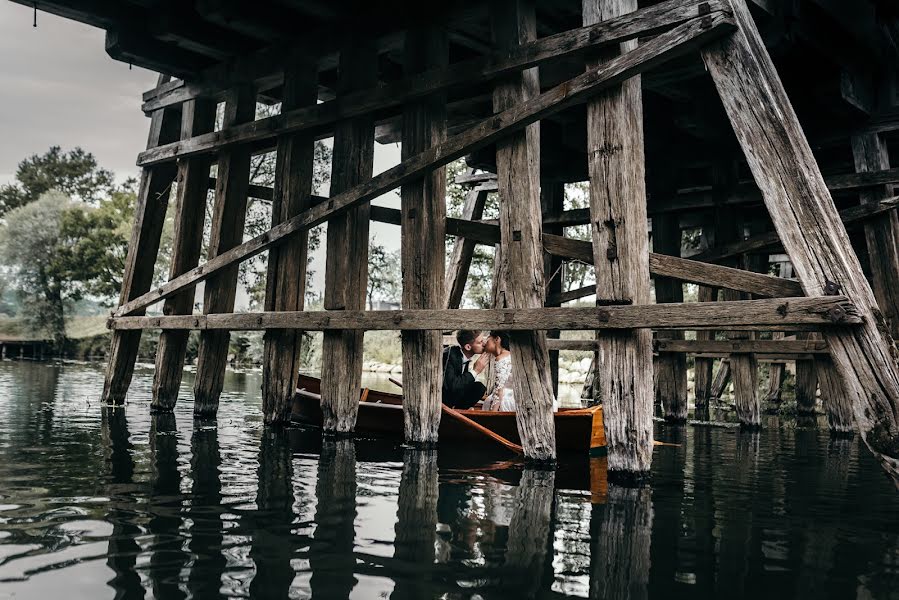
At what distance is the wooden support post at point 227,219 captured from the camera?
32.5 feet

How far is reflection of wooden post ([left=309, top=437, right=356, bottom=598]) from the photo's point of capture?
3.60 m

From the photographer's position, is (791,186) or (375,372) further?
(375,372)

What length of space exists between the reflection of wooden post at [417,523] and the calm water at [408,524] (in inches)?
0.7

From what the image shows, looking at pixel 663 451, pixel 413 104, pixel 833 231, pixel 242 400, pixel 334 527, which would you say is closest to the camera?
pixel 334 527

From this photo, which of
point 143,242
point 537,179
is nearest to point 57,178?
point 143,242

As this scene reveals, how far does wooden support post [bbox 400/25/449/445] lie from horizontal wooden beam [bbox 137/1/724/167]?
319 mm

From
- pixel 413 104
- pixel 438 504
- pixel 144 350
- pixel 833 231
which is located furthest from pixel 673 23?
pixel 144 350

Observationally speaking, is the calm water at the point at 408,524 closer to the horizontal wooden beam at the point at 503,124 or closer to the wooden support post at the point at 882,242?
the wooden support post at the point at 882,242

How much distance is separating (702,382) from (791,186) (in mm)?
11166

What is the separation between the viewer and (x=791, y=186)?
5410mm

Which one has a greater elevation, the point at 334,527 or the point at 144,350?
the point at 144,350

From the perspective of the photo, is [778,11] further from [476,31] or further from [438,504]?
[438,504]

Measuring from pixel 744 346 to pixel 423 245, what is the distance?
5737 mm

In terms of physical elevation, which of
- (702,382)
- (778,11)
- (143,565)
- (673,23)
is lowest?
(143,565)
